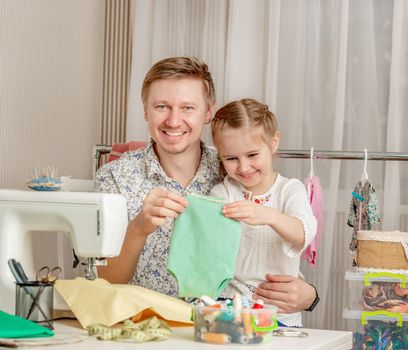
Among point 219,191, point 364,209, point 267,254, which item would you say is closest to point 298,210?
point 267,254

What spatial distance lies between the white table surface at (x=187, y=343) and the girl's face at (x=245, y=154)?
0.69 metres

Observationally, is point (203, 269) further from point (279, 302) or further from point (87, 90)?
point (87, 90)

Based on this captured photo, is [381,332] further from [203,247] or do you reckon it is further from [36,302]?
[36,302]

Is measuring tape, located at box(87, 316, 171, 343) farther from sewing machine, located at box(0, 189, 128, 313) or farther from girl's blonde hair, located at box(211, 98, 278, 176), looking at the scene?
girl's blonde hair, located at box(211, 98, 278, 176)

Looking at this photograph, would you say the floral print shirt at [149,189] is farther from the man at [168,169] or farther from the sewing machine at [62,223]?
the sewing machine at [62,223]

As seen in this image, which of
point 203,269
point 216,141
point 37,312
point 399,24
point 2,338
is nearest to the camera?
point 2,338

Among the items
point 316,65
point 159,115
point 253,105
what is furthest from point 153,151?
point 316,65

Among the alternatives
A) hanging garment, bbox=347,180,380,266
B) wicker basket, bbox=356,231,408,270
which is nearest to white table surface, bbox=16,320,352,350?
wicker basket, bbox=356,231,408,270

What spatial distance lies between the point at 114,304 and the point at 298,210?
30.3 inches

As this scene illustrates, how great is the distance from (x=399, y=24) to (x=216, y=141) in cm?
152

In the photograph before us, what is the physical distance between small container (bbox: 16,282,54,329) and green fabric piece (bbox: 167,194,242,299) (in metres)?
0.38

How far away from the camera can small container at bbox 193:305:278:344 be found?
179 centimetres

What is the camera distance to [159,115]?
2598mm

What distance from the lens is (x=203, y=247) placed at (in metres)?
2.28
